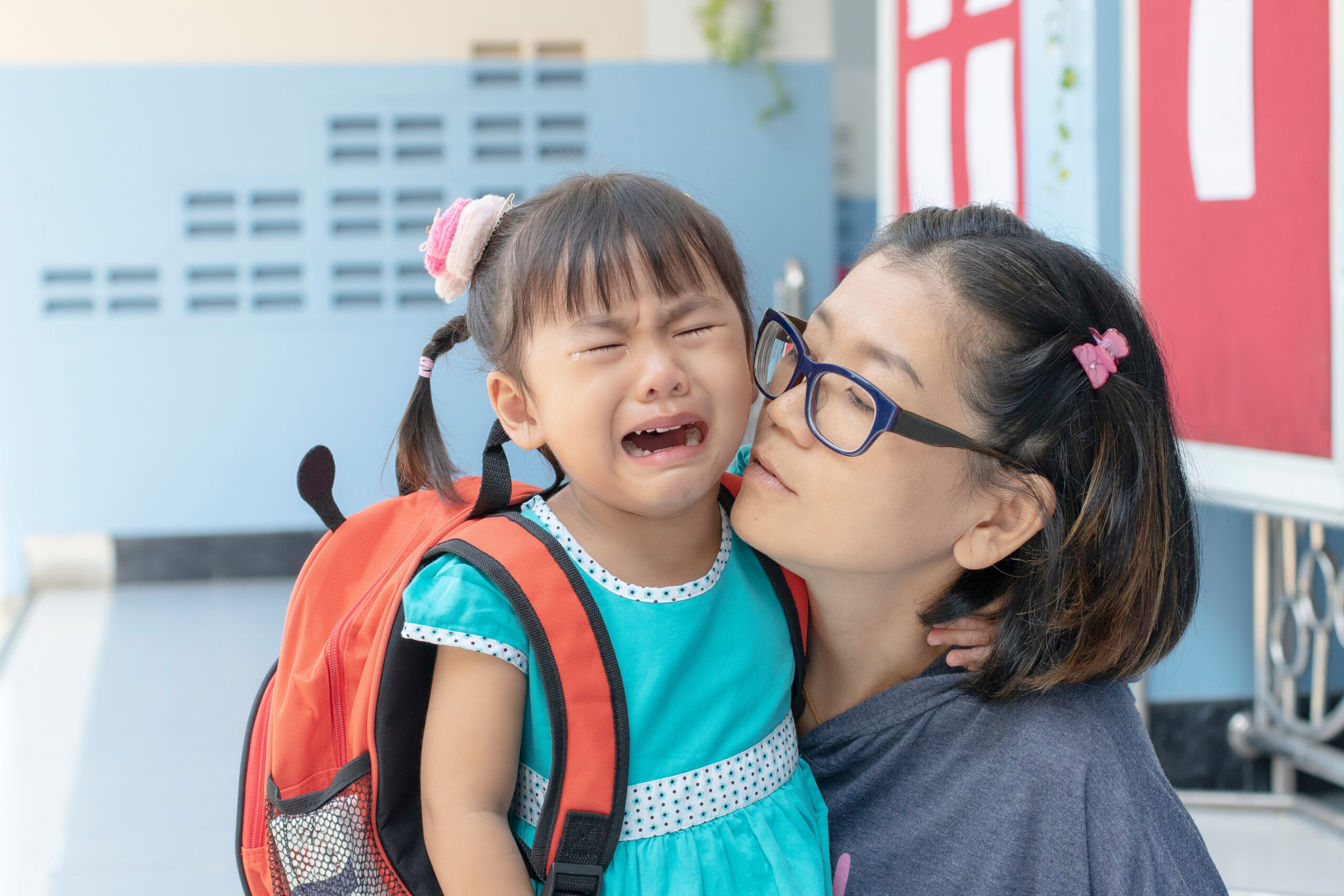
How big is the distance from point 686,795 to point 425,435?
1.43 feet

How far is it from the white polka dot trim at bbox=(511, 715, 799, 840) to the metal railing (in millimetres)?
1780

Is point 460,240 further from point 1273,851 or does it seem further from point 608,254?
point 1273,851

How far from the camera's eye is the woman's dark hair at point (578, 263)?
3.39 ft

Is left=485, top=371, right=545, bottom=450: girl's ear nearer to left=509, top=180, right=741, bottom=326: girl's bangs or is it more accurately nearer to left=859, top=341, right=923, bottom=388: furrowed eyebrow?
left=509, top=180, right=741, bottom=326: girl's bangs

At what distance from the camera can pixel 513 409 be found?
111 cm

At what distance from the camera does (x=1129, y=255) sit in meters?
2.38

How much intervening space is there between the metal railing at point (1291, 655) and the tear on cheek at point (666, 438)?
183 centimetres

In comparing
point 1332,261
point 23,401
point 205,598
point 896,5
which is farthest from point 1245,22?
point 23,401

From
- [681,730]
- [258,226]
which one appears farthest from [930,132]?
[258,226]

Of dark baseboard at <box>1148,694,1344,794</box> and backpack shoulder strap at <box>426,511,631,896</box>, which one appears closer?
backpack shoulder strap at <box>426,511,631,896</box>

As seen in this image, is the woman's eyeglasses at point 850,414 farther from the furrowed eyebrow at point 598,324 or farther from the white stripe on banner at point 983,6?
the white stripe on banner at point 983,6

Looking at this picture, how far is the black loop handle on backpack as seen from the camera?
3.47ft

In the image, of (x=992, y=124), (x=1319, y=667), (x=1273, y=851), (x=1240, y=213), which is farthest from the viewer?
(x=992, y=124)

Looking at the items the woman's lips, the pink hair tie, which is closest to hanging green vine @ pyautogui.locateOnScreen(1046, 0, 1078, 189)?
the pink hair tie
